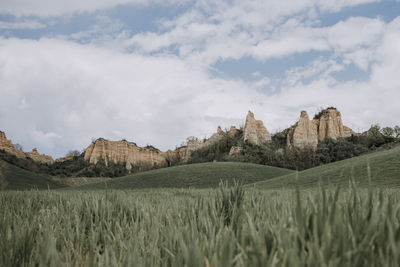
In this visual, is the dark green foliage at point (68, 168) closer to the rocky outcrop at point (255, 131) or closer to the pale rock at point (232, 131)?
the pale rock at point (232, 131)

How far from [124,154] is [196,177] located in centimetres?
5904

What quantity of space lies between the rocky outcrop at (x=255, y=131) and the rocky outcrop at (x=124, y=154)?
28967mm

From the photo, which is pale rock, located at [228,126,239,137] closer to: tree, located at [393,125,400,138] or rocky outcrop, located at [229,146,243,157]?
rocky outcrop, located at [229,146,243,157]

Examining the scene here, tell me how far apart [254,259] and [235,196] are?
1.48 metres

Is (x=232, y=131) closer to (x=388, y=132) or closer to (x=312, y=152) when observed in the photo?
(x=312, y=152)

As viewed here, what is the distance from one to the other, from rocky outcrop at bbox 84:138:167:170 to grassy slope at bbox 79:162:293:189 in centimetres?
4505

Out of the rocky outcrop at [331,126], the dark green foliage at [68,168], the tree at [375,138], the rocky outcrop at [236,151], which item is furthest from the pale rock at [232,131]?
the tree at [375,138]

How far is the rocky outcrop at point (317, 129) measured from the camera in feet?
183

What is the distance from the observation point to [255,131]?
65188 mm

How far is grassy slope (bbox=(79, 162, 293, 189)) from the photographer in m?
26.4

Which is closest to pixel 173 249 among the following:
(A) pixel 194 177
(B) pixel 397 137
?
(A) pixel 194 177

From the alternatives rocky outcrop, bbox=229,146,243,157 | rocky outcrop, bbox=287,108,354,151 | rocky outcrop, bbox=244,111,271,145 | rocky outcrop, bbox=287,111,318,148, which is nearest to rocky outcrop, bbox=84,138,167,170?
rocky outcrop, bbox=229,146,243,157

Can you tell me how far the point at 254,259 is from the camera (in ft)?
2.00

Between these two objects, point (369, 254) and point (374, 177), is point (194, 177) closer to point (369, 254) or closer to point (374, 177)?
point (374, 177)
